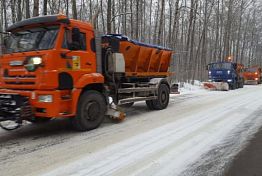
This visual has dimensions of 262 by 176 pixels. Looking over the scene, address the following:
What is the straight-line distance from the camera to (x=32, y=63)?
7277 millimetres

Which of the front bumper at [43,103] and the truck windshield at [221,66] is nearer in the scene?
the front bumper at [43,103]

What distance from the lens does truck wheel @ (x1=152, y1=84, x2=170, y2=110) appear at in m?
11.9

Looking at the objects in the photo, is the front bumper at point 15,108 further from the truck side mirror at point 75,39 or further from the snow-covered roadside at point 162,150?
the snow-covered roadside at point 162,150

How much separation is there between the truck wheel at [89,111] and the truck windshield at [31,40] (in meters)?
1.64

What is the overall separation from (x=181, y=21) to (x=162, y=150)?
39977 millimetres

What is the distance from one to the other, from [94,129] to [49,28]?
285 cm

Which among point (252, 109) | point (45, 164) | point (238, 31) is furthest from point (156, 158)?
point (238, 31)

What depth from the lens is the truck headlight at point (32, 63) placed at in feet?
23.6

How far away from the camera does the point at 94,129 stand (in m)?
8.26

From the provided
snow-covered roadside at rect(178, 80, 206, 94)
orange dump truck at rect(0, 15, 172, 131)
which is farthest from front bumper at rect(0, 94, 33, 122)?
snow-covered roadside at rect(178, 80, 206, 94)

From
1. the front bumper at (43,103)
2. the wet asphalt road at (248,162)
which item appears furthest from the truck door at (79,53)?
the wet asphalt road at (248,162)

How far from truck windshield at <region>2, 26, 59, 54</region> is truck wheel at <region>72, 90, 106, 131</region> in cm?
164

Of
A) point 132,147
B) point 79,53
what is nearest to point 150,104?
point 79,53

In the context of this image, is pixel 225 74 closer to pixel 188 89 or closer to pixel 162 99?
pixel 188 89
